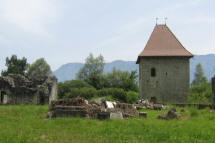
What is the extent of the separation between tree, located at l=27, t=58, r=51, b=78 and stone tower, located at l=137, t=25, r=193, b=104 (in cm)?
3415

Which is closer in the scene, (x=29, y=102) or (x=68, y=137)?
(x=68, y=137)

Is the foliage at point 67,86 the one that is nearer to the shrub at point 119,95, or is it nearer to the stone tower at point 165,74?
the shrub at point 119,95

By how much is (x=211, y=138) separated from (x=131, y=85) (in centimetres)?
3566

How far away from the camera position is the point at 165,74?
30531 mm

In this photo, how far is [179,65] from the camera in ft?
99.7

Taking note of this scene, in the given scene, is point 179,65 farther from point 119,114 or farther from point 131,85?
point 119,114

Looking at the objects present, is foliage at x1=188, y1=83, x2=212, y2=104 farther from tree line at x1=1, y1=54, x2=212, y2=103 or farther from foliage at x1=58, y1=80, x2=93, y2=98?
foliage at x1=58, y1=80, x2=93, y2=98

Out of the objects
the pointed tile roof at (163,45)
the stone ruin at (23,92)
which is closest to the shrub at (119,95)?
the pointed tile roof at (163,45)

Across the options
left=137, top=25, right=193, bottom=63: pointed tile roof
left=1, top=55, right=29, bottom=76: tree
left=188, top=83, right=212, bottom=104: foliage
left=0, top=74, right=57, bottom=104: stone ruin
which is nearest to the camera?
left=188, top=83, right=212, bottom=104: foliage

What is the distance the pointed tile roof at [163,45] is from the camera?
30.1m

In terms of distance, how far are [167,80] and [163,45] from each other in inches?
169

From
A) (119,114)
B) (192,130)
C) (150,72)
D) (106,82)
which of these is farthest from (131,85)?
(192,130)

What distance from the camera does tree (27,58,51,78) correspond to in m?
60.1

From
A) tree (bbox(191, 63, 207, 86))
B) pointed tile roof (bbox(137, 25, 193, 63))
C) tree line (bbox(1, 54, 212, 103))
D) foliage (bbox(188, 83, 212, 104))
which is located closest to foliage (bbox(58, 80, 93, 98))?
tree line (bbox(1, 54, 212, 103))
